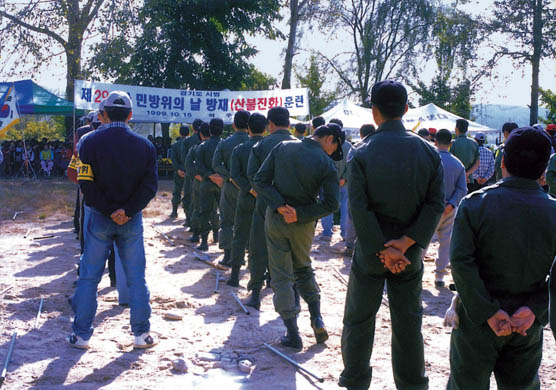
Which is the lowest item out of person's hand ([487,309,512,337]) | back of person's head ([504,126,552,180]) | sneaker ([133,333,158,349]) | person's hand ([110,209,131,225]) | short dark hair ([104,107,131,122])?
sneaker ([133,333,158,349])

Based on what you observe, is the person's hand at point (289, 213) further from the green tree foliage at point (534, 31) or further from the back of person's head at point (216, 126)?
the green tree foliage at point (534, 31)

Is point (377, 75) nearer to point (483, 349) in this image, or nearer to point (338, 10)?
point (338, 10)

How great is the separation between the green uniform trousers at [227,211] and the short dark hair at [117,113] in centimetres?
339

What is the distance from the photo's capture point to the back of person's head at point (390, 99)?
145 inches

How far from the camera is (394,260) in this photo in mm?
3486

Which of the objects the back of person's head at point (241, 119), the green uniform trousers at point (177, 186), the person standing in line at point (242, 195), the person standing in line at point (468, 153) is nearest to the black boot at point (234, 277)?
the person standing in line at point (242, 195)

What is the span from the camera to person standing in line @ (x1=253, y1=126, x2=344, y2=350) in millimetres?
5012

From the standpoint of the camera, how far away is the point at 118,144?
468cm

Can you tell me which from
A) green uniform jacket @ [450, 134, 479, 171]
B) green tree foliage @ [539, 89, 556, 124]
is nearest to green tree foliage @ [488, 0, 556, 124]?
green tree foliage @ [539, 89, 556, 124]

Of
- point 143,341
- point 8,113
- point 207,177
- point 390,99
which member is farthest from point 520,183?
point 8,113

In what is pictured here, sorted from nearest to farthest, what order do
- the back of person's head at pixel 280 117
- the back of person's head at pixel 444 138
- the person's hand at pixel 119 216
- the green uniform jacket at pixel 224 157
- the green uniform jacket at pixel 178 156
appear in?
the person's hand at pixel 119 216, the back of person's head at pixel 280 117, the back of person's head at pixel 444 138, the green uniform jacket at pixel 224 157, the green uniform jacket at pixel 178 156

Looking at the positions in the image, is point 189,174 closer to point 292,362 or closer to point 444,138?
point 444,138

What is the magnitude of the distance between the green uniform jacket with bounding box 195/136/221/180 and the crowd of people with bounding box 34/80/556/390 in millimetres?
3237

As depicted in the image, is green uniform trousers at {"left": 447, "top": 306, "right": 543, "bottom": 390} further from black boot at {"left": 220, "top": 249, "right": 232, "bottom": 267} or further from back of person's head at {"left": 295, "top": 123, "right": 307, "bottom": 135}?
back of person's head at {"left": 295, "top": 123, "right": 307, "bottom": 135}
